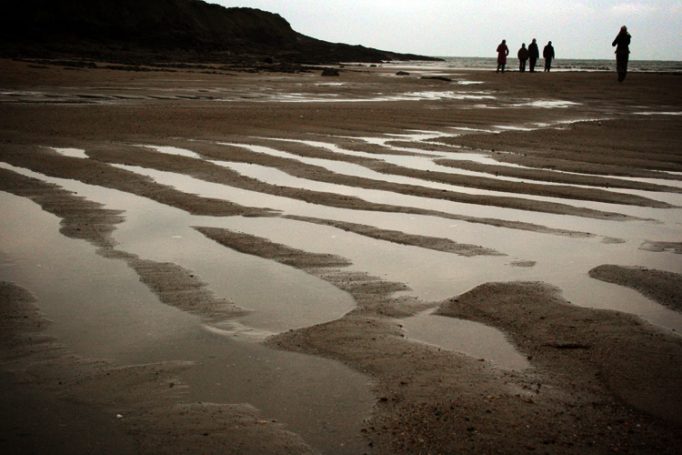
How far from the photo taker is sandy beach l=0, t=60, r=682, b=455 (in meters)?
2.29

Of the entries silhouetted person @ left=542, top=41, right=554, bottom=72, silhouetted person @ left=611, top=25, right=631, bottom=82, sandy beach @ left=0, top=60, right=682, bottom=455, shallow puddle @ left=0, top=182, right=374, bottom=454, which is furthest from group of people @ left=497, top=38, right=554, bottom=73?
shallow puddle @ left=0, top=182, right=374, bottom=454

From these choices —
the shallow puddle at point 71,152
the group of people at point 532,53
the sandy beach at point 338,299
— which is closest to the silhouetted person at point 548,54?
the group of people at point 532,53

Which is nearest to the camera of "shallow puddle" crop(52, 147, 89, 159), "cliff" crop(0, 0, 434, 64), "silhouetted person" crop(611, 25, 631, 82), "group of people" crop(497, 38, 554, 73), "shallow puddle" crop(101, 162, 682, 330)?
"shallow puddle" crop(101, 162, 682, 330)

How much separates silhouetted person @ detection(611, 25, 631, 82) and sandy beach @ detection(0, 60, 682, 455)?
44.8 feet

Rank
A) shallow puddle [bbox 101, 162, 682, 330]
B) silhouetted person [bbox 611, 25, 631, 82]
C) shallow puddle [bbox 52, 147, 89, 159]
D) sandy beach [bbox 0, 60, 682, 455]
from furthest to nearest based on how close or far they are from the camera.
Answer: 1. silhouetted person [bbox 611, 25, 631, 82]
2. shallow puddle [bbox 52, 147, 89, 159]
3. shallow puddle [bbox 101, 162, 682, 330]
4. sandy beach [bbox 0, 60, 682, 455]

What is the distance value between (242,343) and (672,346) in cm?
172

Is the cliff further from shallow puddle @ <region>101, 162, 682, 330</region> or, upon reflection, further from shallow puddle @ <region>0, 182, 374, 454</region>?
shallow puddle @ <region>0, 182, 374, 454</region>

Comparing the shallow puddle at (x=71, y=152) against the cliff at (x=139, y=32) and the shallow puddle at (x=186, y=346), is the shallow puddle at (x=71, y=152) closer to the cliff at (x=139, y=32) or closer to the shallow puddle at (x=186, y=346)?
the shallow puddle at (x=186, y=346)

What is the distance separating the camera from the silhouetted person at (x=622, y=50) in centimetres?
2066

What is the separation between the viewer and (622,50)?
2102 cm

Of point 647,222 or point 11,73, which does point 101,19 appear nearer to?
point 11,73

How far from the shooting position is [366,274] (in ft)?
12.5

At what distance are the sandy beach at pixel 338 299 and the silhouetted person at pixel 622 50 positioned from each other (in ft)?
44.8

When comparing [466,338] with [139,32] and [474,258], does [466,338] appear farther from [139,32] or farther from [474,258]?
[139,32]
